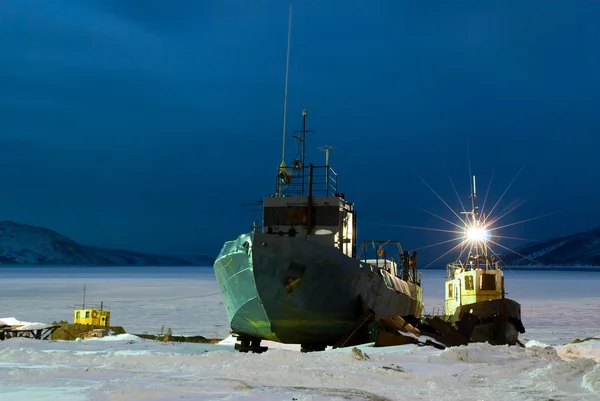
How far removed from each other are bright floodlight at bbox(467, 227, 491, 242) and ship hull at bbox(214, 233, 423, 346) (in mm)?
17146

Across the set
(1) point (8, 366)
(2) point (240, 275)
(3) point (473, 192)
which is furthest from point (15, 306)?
(1) point (8, 366)

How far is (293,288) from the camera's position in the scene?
2038cm

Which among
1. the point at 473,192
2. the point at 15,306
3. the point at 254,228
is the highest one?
the point at 473,192

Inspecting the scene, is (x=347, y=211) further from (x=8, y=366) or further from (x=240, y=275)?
(x=8, y=366)

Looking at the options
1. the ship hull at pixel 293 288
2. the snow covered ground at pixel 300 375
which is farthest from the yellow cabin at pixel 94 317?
the snow covered ground at pixel 300 375

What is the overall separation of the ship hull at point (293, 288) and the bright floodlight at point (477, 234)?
56.3ft

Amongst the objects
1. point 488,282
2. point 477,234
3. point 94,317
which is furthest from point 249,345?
point 94,317

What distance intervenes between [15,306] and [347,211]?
59033mm

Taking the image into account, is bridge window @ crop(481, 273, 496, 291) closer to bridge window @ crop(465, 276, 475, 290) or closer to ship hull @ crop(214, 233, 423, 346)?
bridge window @ crop(465, 276, 475, 290)

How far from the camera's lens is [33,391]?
8.50m

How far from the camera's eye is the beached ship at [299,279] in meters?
20.3

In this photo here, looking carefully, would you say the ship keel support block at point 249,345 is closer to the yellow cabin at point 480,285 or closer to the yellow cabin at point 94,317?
the yellow cabin at point 480,285

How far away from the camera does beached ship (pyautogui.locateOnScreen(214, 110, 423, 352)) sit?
66.6ft

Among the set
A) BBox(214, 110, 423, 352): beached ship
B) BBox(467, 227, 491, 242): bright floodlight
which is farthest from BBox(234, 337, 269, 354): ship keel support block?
BBox(467, 227, 491, 242): bright floodlight
